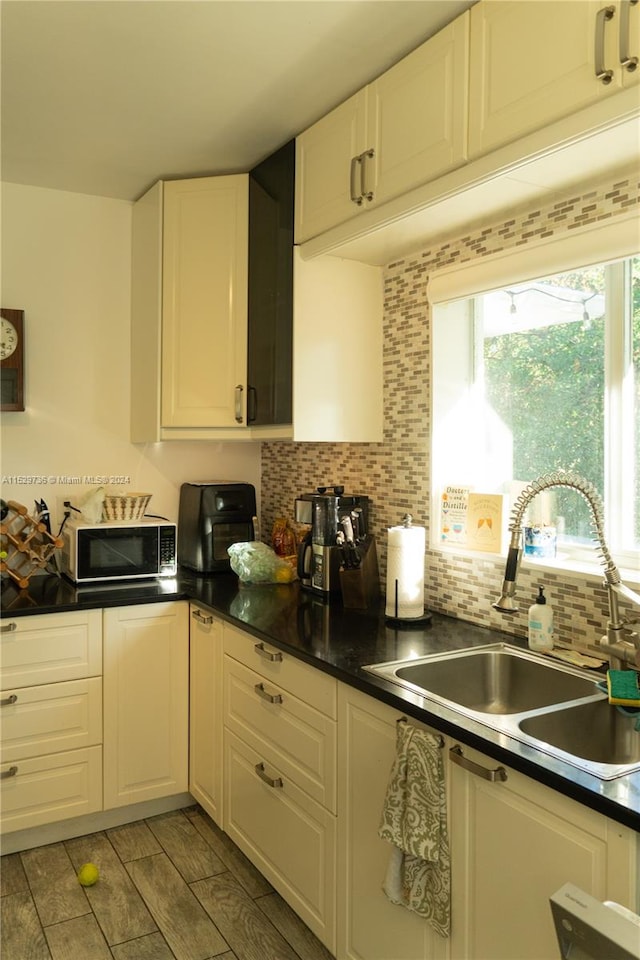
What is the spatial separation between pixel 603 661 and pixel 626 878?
0.74m

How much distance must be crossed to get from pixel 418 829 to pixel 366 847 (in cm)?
28

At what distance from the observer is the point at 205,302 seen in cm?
290

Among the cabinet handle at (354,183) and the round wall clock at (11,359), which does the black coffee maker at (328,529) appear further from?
the round wall clock at (11,359)

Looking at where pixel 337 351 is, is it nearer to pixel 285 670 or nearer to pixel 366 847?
pixel 285 670

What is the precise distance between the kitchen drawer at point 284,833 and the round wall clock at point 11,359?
1.58 m

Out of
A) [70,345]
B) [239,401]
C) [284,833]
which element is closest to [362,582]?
[284,833]

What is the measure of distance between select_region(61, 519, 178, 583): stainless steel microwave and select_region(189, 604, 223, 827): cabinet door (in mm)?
331

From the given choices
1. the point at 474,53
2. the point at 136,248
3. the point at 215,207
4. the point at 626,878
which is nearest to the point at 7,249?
the point at 136,248

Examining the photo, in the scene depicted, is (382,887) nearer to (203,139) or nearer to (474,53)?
(474,53)

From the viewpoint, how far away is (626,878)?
3.73 feet

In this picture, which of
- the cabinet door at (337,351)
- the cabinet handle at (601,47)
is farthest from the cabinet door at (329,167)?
the cabinet handle at (601,47)

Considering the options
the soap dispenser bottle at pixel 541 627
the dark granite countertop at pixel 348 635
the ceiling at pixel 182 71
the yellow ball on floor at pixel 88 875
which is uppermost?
the ceiling at pixel 182 71

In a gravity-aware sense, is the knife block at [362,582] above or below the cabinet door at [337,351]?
below

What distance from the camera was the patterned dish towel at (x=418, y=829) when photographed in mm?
1510
